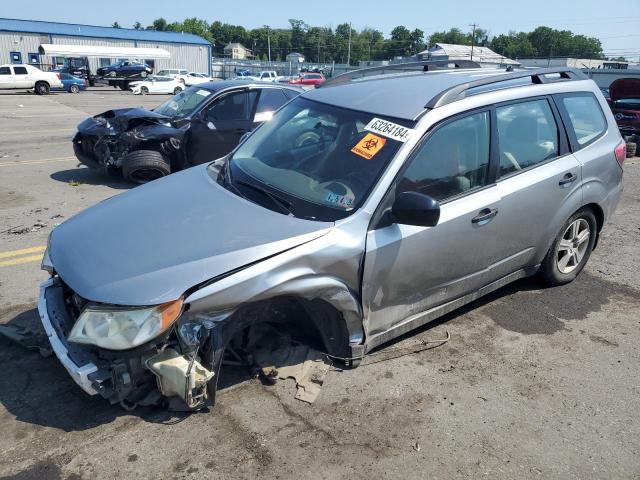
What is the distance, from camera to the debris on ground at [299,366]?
10.7 feet

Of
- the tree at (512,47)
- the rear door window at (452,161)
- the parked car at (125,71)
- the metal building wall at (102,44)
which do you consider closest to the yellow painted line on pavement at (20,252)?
the rear door window at (452,161)

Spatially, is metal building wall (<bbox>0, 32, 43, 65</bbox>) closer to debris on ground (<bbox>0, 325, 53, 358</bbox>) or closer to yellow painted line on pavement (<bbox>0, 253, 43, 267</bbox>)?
yellow painted line on pavement (<bbox>0, 253, 43, 267</bbox>)

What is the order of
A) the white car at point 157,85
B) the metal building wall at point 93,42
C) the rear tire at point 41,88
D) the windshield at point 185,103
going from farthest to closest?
the metal building wall at point 93,42, the white car at point 157,85, the rear tire at point 41,88, the windshield at point 185,103

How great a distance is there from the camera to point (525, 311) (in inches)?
173

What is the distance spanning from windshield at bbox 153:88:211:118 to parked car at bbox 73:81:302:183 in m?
0.02

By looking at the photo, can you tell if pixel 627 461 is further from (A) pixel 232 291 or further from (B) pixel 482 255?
(A) pixel 232 291

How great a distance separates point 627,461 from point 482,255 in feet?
4.94

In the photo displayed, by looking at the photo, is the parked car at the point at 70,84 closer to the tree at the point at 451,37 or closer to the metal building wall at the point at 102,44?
the metal building wall at the point at 102,44

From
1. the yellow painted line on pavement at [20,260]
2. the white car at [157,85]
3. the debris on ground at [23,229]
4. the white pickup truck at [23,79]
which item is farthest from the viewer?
the white car at [157,85]

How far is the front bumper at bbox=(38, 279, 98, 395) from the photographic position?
2588mm

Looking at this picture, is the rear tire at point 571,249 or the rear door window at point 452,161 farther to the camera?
the rear tire at point 571,249

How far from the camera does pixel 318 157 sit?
3.57 m

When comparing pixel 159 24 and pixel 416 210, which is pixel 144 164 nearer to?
pixel 416 210

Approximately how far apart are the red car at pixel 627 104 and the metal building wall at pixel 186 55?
182 ft
